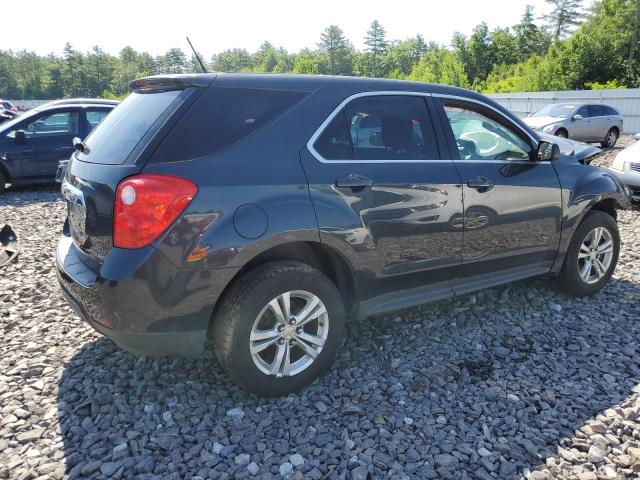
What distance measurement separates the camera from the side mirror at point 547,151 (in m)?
3.95

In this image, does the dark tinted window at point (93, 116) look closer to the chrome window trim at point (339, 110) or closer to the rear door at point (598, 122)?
the chrome window trim at point (339, 110)

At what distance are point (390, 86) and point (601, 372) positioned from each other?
231 cm

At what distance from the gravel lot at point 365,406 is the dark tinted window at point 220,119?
56.2 inches

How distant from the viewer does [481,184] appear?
3.59 meters

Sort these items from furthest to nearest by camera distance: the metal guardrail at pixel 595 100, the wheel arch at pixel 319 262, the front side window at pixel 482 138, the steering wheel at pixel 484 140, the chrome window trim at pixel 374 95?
the metal guardrail at pixel 595 100 → the steering wheel at pixel 484 140 → the front side window at pixel 482 138 → the chrome window trim at pixel 374 95 → the wheel arch at pixel 319 262

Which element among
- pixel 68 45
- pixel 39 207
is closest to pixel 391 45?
pixel 68 45

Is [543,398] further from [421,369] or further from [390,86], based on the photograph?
[390,86]

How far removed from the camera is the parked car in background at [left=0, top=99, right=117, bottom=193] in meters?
9.28

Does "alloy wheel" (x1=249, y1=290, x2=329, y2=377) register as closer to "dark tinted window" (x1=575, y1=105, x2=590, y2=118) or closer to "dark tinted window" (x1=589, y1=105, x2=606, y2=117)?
"dark tinted window" (x1=575, y1=105, x2=590, y2=118)

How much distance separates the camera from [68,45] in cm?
12338

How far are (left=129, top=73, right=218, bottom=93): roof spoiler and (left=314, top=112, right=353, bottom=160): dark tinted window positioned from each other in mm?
692

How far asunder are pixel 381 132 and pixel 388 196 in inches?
17.2

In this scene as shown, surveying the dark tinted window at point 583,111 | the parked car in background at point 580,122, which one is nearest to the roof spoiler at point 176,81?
the parked car in background at point 580,122

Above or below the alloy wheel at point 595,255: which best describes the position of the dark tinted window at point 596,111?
above
